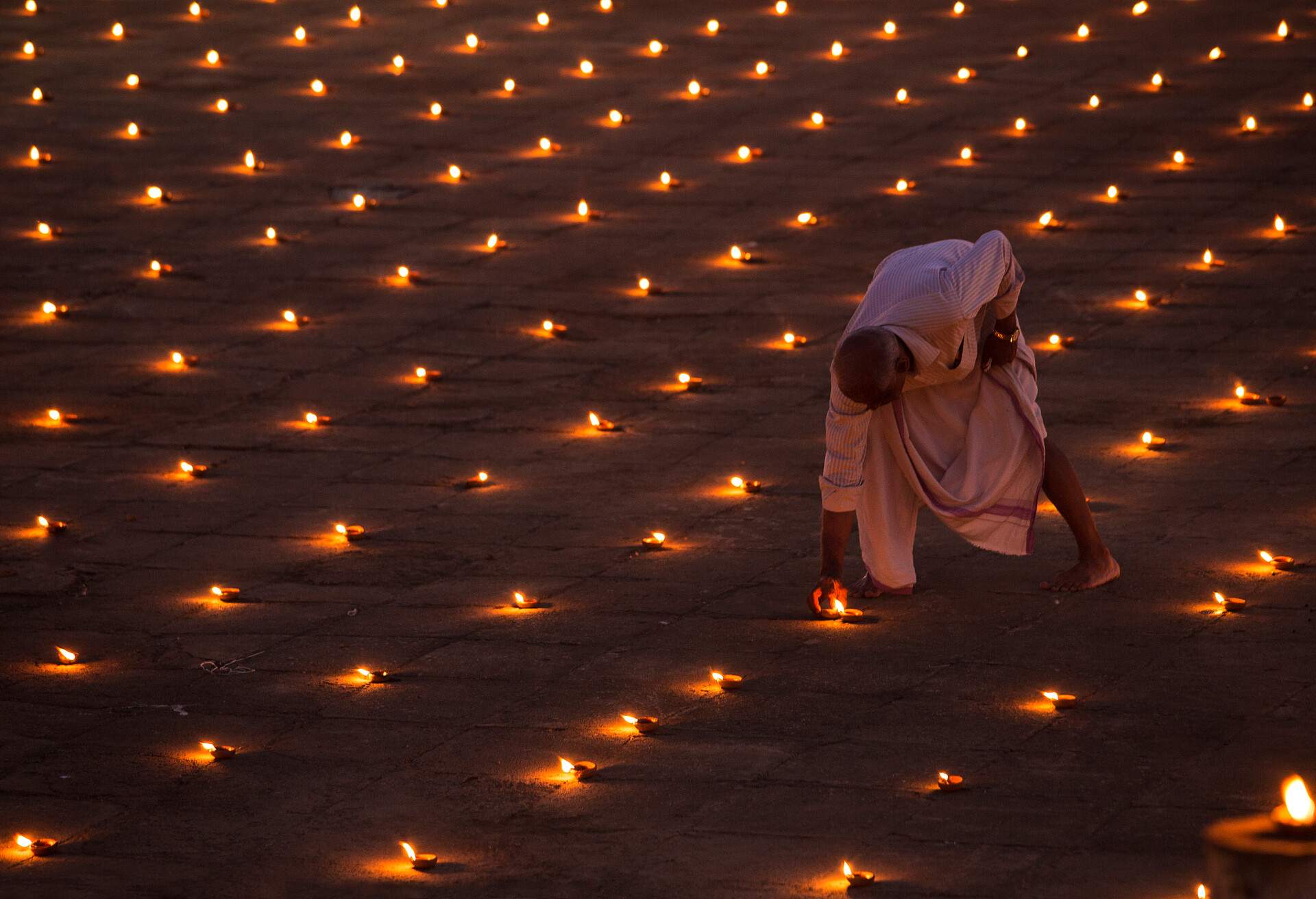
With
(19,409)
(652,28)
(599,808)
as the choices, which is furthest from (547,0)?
(599,808)

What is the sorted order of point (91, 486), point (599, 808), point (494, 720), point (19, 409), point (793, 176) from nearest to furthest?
point (599, 808) < point (494, 720) < point (91, 486) < point (19, 409) < point (793, 176)

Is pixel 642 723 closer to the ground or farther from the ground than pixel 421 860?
farther from the ground

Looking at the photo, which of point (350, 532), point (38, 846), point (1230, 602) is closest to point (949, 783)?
point (1230, 602)

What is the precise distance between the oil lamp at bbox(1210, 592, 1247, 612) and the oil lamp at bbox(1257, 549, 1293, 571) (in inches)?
13.3

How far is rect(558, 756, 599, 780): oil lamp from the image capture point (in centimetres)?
527

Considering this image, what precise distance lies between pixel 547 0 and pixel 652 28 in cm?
112

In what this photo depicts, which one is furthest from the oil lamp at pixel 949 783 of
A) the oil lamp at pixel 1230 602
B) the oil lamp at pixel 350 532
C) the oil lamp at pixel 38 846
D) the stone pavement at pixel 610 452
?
the oil lamp at pixel 350 532

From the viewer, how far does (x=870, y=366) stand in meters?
5.90

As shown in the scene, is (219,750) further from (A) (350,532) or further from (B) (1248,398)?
Answer: (B) (1248,398)

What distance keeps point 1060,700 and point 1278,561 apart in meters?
1.35

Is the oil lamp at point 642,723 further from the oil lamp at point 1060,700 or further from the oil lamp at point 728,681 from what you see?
the oil lamp at point 1060,700

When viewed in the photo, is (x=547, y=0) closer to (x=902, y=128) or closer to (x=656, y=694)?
(x=902, y=128)

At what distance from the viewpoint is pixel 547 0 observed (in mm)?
15070

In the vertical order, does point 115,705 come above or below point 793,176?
below
